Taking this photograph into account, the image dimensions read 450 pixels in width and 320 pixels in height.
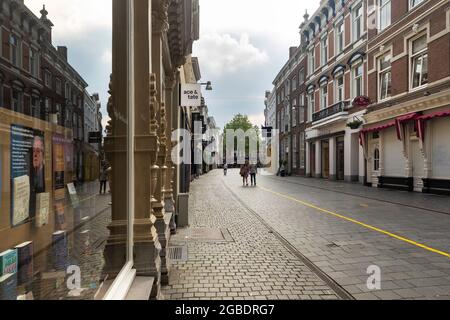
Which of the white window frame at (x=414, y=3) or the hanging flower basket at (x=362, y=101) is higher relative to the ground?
the white window frame at (x=414, y=3)

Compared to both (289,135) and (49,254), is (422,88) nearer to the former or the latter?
(49,254)

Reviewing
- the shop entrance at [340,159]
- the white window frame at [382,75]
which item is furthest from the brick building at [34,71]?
the shop entrance at [340,159]

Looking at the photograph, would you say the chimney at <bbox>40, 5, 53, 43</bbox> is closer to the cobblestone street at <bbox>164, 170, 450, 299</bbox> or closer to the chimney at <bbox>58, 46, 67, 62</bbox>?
the chimney at <bbox>58, 46, 67, 62</bbox>

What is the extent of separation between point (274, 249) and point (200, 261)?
1480 mm

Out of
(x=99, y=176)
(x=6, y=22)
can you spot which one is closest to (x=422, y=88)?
(x=99, y=176)

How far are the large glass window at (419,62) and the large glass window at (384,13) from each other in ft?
9.71

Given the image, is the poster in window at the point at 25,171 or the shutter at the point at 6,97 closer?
the shutter at the point at 6,97

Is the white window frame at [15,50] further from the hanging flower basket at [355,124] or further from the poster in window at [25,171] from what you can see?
the hanging flower basket at [355,124]

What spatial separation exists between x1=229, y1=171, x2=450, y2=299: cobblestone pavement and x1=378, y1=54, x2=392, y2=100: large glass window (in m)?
9.98

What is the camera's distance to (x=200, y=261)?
17.3 feet

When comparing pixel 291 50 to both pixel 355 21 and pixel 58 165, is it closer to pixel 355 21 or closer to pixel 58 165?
pixel 355 21

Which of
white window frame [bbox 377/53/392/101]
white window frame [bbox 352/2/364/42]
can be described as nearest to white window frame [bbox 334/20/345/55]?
white window frame [bbox 352/2/364/42]

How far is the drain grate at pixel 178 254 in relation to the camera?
5406 mm

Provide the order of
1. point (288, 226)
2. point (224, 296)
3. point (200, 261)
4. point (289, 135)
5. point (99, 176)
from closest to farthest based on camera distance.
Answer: point (99, 176) < point (224, 296) < point (200, 261) < point (288, 226) < point (289, 135)
